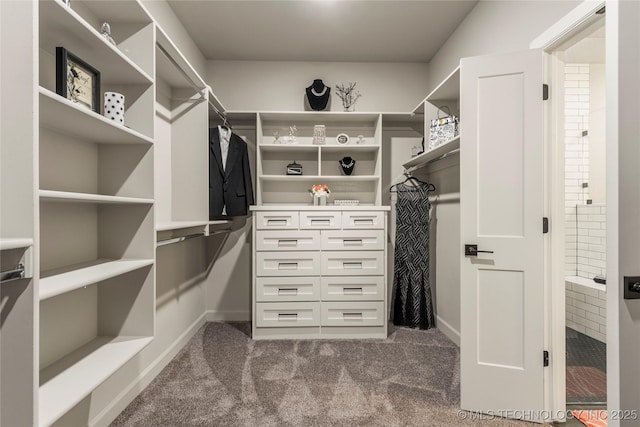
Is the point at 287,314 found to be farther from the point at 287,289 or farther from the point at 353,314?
the point at 353,314

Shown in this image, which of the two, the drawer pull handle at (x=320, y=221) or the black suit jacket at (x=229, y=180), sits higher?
the black suit jacket at (x=229, y=180)

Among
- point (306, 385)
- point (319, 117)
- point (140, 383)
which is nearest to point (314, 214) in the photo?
point (319, 117)

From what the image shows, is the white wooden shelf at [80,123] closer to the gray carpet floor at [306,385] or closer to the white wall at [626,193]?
the gray carpet floor at [306,385]

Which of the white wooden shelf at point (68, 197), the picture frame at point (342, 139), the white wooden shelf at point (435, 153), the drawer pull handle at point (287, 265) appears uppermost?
the picture frame at point (342, 139)

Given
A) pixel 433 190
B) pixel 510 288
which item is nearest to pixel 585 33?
pixel 510 288

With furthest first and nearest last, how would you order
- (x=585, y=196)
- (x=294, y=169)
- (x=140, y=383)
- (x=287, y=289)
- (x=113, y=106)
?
1. (x=585, y=196)
2. (x=294, y=169)
3. (x=287, y=289)
4. (x=140, y=383)
5. (x=113, y=106)

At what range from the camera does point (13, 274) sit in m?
0.83

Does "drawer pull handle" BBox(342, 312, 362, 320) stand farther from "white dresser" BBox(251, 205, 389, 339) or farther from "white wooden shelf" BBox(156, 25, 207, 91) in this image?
"white wooden shelf" BBox(156, 25, 207, 91)

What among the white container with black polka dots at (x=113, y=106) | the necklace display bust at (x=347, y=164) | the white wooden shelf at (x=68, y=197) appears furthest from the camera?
the necklace display bust at (x=347, y=164)

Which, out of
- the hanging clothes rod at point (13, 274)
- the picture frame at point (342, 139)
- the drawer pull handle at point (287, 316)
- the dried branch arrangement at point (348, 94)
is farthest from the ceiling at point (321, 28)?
the drawer pull handle at point (287, 316)

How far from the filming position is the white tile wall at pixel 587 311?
2814 mm

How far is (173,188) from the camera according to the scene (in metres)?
2.50

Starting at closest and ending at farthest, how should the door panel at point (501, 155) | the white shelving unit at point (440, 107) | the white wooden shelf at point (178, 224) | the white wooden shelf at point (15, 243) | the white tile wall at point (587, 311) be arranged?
Result: the white wooden shelf at point (15, 243) < the door panel at point (501, 155) < the white wooden shelf at point (178, 224) < the white shelving unit at point (440, 107) < the white tile wall at point (587, 311)

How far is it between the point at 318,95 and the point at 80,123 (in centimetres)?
239
